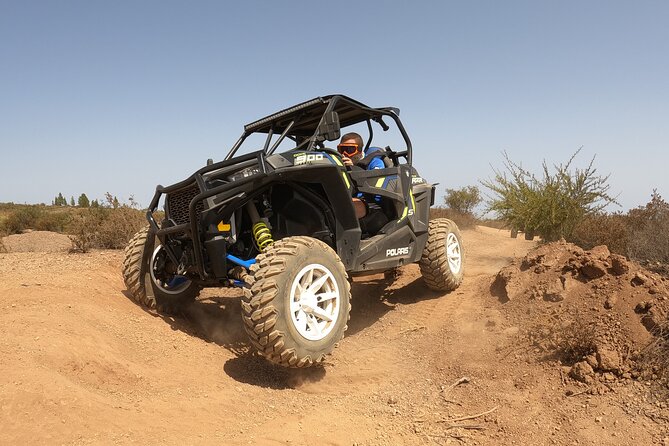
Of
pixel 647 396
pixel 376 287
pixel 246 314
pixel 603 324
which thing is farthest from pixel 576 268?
pixel 246 314

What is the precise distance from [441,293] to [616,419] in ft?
12.7

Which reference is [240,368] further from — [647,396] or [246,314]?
[647,396]

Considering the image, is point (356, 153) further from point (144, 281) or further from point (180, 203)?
point (144, 281)

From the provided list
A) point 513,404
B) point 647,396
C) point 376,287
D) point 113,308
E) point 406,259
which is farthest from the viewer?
point 376,287

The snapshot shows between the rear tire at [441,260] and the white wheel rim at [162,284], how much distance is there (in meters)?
3.16

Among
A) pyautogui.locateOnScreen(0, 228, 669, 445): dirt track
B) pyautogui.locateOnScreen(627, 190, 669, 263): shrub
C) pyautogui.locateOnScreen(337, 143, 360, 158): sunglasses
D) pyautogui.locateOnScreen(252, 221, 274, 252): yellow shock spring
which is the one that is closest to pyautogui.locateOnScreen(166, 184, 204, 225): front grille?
pyautogui.locateOnScreen(252, 221, 274, 252): yellow shock spring

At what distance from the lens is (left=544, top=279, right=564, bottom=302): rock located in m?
5.14

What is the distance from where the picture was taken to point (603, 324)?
13.6 ft

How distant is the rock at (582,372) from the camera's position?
11.9 ft

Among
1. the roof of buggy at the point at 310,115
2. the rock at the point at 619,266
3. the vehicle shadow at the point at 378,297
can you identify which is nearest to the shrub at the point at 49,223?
the vehicle shadow at the point at 378,297

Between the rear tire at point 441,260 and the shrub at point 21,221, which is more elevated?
the shrub at point 21,221

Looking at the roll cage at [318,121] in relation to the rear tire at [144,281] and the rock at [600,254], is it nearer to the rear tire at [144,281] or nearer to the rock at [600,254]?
the rear tire at [144,281]

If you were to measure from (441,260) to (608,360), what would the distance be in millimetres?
3058

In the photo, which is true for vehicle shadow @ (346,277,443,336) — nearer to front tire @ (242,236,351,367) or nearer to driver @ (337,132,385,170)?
front tire @ (242,236,351,367)
